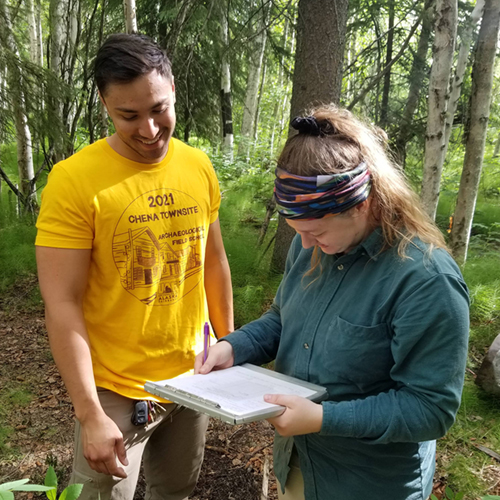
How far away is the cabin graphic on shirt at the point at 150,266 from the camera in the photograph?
1764mm

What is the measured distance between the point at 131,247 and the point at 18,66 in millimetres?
4206

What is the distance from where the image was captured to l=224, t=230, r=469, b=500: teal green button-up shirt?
1.12 meters

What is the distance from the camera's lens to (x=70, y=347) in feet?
5.29

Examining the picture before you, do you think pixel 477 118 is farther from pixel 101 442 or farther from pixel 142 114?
pixel 101 442

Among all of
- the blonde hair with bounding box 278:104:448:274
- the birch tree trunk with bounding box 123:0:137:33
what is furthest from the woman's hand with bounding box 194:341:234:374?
the birch tree trunk with bounding box 123:0:137:33

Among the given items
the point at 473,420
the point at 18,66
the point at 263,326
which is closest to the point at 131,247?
the point at 263,326

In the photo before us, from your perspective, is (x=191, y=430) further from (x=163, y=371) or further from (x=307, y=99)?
(x=307, y=99)

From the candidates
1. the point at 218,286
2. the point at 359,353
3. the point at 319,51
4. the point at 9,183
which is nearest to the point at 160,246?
the point at 218,286

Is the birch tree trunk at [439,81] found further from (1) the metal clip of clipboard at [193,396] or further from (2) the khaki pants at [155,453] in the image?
(1) the metal clip of clipboard at [193,396]

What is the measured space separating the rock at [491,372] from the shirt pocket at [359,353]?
256 centimetres

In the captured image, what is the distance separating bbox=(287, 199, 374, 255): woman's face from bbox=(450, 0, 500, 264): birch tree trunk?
4.20 m

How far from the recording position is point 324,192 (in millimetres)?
1174

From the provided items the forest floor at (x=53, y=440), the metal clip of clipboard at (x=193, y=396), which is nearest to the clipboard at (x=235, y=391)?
the metal clip of clipboard at (x=193, y=396)

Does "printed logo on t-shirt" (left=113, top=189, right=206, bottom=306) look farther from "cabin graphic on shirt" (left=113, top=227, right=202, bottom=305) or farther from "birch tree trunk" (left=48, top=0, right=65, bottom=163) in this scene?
"birch tree trunk" (left=48, top=0, right=65, bottom=163)
